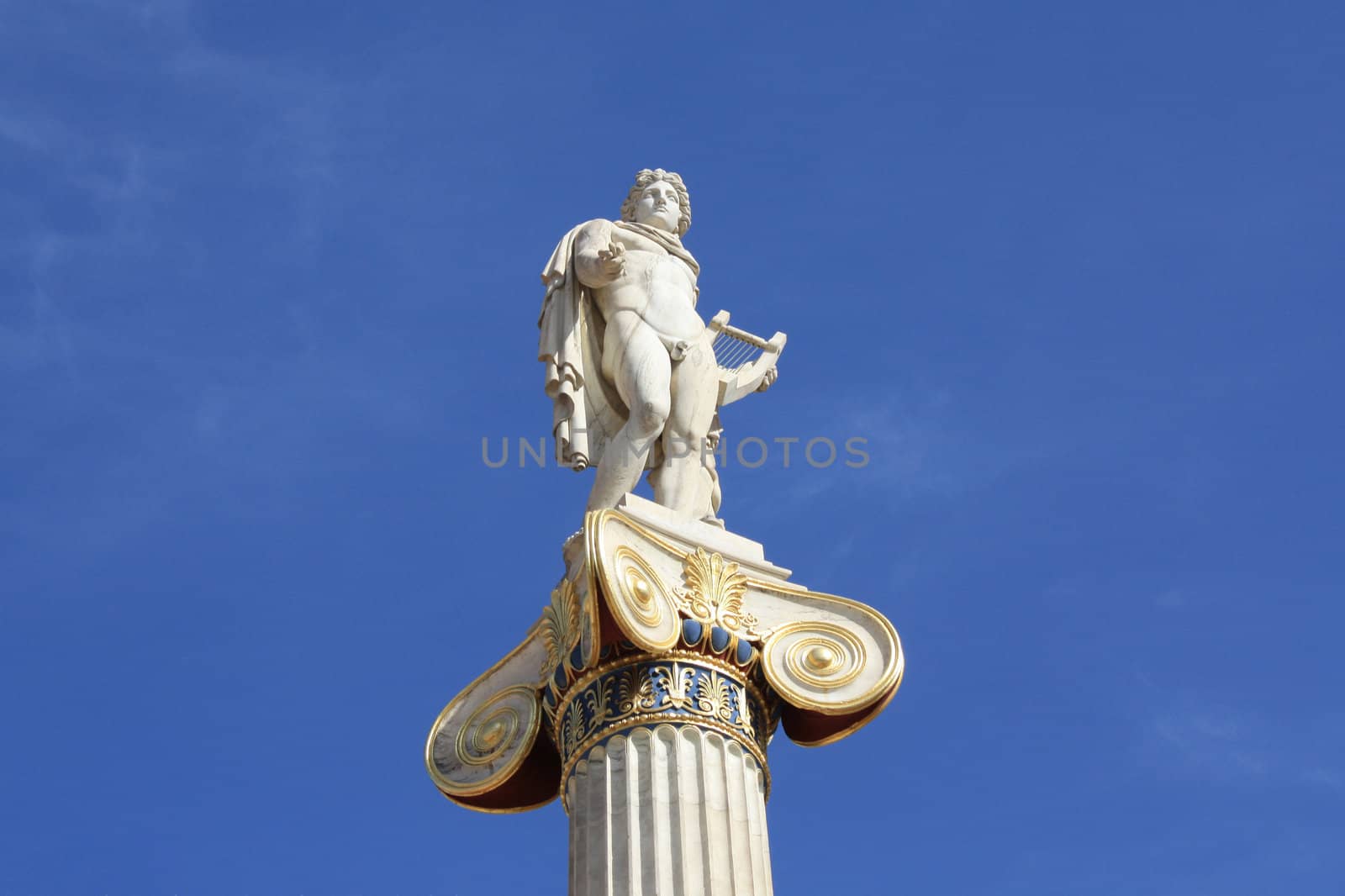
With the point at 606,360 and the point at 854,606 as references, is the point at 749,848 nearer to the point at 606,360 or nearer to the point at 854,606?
the point at 854,606

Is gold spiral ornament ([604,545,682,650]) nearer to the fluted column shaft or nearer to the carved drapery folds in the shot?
the carved drapery folds

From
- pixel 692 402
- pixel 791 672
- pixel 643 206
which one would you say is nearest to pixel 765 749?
pixel 791 672

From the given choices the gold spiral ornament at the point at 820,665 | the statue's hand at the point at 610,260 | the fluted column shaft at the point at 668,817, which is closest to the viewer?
the fluted column shaft at the point at 668,817

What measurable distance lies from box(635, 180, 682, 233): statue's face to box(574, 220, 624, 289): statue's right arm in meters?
1.33

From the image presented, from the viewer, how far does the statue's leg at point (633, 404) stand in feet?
72.2

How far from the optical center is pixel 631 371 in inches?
879

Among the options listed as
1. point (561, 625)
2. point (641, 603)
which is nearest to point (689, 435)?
point (561, 625)

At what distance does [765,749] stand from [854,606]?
178cm

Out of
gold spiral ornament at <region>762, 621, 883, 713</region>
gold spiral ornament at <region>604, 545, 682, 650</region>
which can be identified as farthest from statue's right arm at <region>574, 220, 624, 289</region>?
gold spiral ornament at <region>762, 621, 883, 713</region>

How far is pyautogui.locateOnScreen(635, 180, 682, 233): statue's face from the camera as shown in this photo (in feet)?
80.2

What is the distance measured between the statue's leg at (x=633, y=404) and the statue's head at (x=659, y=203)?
7.25 feet

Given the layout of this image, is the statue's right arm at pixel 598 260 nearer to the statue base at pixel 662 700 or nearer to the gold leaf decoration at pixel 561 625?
the statue base at pixel 662 700

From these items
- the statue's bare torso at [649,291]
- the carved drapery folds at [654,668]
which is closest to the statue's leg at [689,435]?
the statue's bare torso at [649,291]

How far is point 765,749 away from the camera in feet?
66.7
